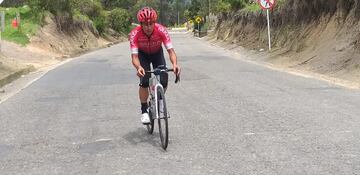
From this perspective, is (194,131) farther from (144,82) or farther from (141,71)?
(141,71)

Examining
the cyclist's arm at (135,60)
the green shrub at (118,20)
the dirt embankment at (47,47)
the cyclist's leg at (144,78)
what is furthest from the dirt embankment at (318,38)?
the green shrub at (118,20)

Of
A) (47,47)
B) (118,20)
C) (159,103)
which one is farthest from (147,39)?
(118,20)

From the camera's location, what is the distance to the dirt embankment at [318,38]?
17.1m

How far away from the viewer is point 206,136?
7.81 metres

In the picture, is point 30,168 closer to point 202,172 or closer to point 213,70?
point 202,172

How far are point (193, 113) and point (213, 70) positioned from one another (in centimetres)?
891

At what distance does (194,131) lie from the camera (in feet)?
26.9

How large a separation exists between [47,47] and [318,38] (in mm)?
19236

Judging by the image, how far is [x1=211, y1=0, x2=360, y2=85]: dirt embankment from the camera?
17.1 meters

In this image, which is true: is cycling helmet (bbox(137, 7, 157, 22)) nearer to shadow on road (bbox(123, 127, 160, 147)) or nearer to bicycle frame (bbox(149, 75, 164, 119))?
bicycle frame (bbox(149, 75, 164, 119))

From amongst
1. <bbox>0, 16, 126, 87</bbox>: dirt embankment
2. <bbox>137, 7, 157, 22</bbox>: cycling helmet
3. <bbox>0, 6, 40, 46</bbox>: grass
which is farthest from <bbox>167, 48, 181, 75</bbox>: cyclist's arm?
<bbox>0, 6, 40, 46</bbox>: grass

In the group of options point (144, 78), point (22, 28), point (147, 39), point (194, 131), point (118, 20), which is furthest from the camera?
point (118, 20)

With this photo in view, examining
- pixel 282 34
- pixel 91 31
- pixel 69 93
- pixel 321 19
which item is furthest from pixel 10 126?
pixel 91 31

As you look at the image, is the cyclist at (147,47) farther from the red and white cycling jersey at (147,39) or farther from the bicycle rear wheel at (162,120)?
the bicycle rear wheel at (162,120)
